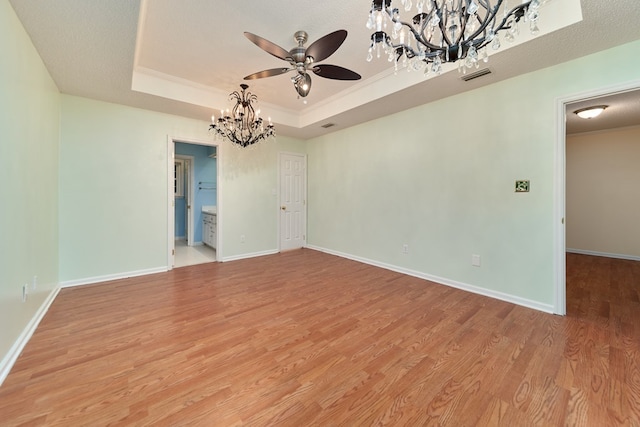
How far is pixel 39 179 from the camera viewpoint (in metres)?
2.53

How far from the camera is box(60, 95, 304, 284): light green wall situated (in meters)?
3.36

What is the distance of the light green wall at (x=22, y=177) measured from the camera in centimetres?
175

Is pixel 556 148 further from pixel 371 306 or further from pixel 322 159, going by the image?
pixel 322 159

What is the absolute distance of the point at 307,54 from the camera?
2.18m

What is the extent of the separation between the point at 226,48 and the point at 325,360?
10.5 feet

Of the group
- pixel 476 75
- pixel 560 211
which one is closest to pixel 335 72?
pixel 476 75

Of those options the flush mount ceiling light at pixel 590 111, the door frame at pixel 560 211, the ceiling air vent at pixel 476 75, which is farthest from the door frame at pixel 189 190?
the flush mount ceiling light at pixel 590 111

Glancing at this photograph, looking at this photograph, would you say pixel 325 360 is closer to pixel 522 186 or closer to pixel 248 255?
pixel 522 186

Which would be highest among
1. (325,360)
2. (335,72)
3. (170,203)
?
(335,72)

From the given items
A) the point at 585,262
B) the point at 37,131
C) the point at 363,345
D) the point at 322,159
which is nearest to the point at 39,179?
the point at 37,131

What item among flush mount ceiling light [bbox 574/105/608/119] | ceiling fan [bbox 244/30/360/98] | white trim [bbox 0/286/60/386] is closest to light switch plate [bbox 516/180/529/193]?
flush mount ceiling light [bbox 574/105/608/119]

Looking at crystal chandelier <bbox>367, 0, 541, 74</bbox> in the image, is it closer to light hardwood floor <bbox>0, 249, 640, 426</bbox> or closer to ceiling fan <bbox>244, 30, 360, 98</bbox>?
ceiling fan <bbox>244, 30, 360, 98</bbox>

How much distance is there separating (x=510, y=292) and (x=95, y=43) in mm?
4875

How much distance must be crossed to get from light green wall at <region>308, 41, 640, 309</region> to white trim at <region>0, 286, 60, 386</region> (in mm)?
4100
